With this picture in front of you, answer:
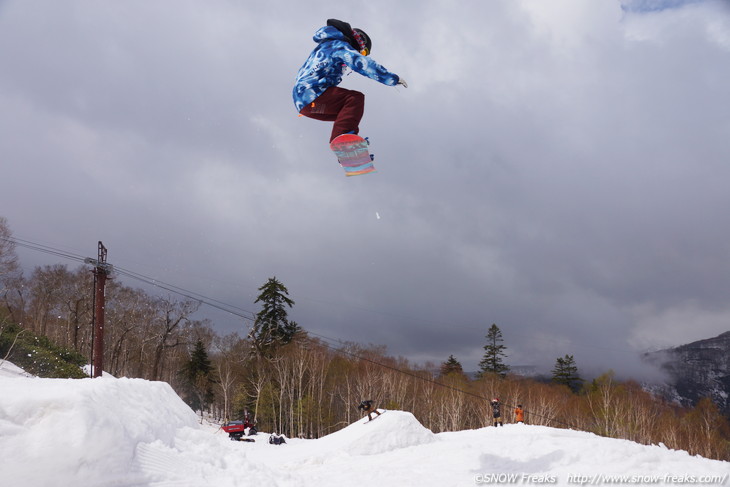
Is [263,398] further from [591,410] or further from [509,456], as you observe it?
[591,410]

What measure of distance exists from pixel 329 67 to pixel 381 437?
15466 mm

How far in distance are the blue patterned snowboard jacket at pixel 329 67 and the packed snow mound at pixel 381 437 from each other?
46.8 ft

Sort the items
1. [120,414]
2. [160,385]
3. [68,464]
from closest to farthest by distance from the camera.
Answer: [68,464], [120,414], [160,385]

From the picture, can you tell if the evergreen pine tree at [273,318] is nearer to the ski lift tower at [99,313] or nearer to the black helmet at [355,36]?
the ski lift tower at [99,313]

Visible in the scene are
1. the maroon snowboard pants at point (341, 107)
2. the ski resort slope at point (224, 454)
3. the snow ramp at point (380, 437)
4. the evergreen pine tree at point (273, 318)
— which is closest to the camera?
the maroon snowboard pants at point (341, 107)

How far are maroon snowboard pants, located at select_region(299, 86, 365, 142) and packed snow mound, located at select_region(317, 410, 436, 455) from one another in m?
13.9

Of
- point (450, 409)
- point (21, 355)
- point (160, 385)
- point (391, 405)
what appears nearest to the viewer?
point (160, 385)

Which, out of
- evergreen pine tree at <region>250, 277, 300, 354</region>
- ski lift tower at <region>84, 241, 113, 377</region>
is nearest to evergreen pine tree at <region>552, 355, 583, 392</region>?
evergreen pine tree at <region>250, 277, 300, 354</region>

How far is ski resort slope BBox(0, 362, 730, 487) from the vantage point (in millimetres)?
5629

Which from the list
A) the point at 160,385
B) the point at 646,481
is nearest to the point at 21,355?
the point at 160,385

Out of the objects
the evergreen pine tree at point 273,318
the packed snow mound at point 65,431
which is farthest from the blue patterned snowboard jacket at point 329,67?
the evergreen pine tree at point 273,318

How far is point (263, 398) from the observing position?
130 feet

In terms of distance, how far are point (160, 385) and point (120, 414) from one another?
384 cm

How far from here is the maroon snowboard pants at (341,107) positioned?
4.79m
